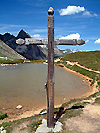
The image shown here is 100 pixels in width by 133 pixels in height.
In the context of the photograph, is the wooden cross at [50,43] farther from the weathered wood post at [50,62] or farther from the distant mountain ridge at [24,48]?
the distant mountain ridge at [24,48]

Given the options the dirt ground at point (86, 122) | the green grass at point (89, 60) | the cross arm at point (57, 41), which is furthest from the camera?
the green grass at point (89, 60)

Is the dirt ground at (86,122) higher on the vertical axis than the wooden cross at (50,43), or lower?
lower

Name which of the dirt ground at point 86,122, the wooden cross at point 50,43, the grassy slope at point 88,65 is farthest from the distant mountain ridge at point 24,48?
the wooden cross at point 50,43

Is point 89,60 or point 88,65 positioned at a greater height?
point 89,60

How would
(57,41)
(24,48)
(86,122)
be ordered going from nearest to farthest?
(57,41)
(86,122)
(24,48)

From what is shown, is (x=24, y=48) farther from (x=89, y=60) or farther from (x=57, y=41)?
(x=57, y=41)

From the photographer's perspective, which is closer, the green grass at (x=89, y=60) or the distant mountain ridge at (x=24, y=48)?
the green grass at (x=89, y=60)

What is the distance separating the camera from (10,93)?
1716cm

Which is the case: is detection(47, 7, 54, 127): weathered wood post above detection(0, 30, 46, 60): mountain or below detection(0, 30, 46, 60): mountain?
below

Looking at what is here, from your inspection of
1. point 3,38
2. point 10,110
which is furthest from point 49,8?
point 3,38

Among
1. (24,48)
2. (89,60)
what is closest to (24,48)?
(24,48)

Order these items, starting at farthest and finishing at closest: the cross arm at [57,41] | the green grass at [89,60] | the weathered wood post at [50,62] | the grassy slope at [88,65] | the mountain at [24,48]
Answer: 1. the mountain at [24,48]
2. the green grass at [89,60]
3. the grassy slope at [88,65]
4. the cross arm at [57,41]
5. the weathered wood post at [50,62]

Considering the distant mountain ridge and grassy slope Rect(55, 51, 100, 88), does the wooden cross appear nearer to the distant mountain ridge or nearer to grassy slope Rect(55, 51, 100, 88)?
grassy slope Rect(55, 51, 100, 88)

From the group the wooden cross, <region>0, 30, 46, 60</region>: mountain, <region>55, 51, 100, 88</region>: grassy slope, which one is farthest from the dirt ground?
<region>0, 30, 46, 60</region>: mountain
